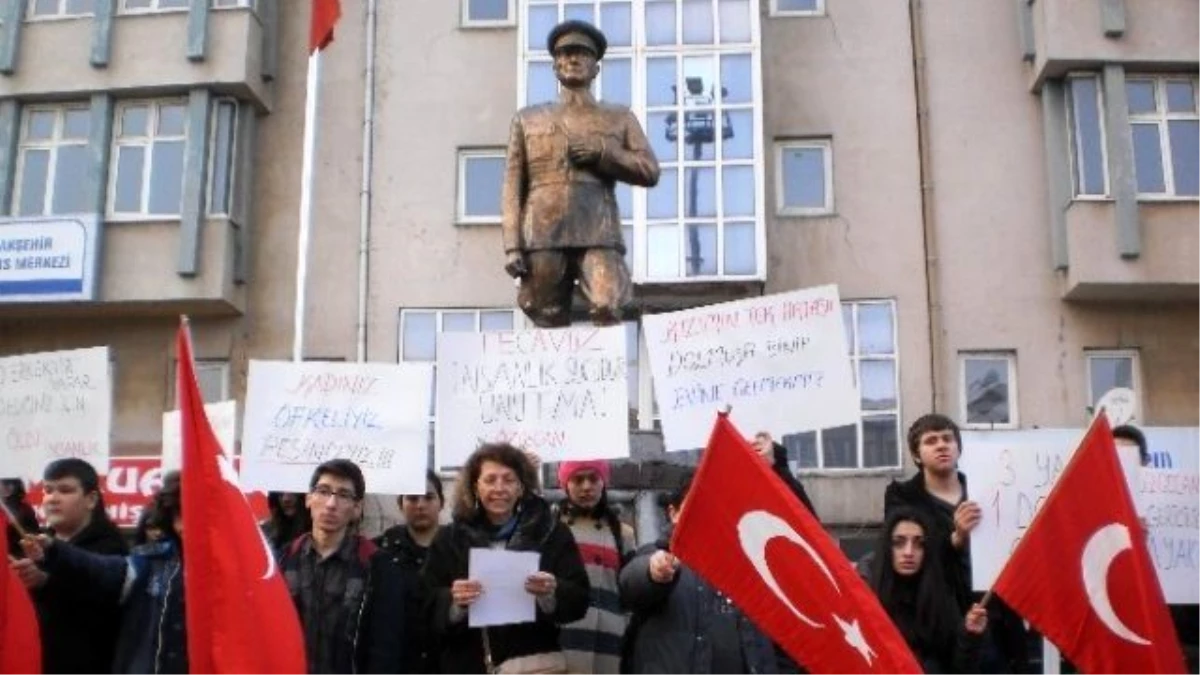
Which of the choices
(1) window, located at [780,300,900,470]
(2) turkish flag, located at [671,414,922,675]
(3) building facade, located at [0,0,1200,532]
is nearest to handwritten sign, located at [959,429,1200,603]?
(2) turkish flag, located at [671,414,922,675]

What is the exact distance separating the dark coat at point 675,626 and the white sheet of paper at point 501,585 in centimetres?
38

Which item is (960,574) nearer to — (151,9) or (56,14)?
(151,9)

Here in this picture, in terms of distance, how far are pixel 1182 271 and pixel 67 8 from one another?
1648cm

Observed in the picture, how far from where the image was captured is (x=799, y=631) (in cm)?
457

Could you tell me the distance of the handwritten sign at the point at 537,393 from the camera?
6215 mm

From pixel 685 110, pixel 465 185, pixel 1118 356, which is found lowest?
pixel 1118 356

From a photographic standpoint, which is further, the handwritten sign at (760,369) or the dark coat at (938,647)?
the handwritten sign at (760,369)

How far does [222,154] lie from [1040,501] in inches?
649

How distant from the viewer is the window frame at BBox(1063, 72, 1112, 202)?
18.4 meters

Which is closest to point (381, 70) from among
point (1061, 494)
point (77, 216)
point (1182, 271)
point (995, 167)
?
point (77, 216)

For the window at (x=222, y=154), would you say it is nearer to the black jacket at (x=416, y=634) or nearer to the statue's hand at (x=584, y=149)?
the statue's hand at (x=584, y=149)

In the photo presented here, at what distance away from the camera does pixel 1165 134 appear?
18953 millimetres

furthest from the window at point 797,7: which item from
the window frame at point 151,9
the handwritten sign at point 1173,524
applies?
the handwritten sign at point 1173,524

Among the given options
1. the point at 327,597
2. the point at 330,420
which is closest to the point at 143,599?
the point at 327,597
